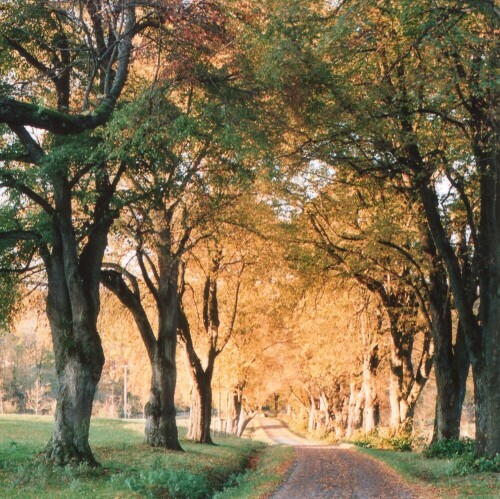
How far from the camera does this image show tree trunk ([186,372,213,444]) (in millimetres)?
30734

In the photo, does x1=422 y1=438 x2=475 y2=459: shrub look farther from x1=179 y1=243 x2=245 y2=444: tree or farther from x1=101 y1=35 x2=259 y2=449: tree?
x1=179 y1=243 x2=245 y2=444: tree

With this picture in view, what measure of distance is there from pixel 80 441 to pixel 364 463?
11.8 meters

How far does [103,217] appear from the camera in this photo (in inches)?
661

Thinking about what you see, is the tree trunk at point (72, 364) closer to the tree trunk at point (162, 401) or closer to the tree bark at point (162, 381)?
the tree bark at point (162, 381)

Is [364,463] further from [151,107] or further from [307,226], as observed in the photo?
[151,107]

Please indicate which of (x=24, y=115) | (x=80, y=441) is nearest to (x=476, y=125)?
(x=24, y=115)

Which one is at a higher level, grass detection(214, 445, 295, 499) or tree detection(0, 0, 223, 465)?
tree detection(0, 0, 223, 465)

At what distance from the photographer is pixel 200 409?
30.8 meters

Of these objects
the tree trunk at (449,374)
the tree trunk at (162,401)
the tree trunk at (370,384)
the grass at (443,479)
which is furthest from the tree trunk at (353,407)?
the tree trunk at (162,401)

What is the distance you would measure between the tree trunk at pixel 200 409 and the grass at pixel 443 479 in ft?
34.5

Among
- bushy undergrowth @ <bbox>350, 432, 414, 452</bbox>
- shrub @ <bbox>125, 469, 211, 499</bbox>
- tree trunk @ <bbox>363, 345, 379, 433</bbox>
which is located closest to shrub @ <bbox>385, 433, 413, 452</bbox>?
bushy undergrowth @ <bbox>350, 432, 414, 452</bbox>

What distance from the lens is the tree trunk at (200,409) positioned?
30.7 metres

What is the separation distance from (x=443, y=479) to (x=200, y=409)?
16.0 meters

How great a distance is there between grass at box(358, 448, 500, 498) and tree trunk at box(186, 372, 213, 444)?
10.5m
